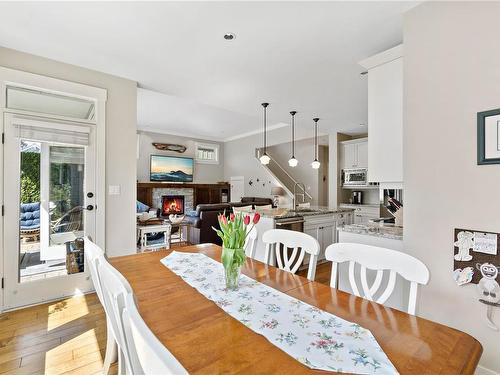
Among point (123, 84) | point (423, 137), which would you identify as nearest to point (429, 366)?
point (423, 137)

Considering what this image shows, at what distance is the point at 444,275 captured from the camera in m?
1.71

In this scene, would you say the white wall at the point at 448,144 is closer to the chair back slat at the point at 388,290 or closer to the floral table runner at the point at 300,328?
the chair back slat at the point at 388,290

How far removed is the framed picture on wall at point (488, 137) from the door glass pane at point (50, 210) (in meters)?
3.70

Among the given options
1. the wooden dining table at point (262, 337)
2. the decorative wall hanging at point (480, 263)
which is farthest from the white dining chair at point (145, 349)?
the decorative wall hanging at point (480, 263)

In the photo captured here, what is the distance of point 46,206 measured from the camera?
2805 mm

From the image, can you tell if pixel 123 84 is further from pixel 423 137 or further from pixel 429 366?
pixel 429 366

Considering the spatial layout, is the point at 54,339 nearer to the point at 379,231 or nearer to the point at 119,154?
the point at 119,154

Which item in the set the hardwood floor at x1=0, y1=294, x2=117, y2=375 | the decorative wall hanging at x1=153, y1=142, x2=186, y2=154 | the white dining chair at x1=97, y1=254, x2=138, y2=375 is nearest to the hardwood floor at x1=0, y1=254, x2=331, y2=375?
the hardwood floor at x1=0, y1=294, x2=117, y2=375

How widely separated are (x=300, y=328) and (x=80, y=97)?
3.36 metres

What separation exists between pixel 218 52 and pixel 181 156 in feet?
20.3

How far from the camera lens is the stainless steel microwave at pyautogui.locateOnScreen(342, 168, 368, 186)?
19.2ft

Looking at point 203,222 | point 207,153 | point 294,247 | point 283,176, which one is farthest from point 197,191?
point 294,247

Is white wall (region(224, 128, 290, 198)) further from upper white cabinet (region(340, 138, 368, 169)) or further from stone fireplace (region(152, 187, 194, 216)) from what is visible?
upper white cabinet (region(340, 138, 368, 169))

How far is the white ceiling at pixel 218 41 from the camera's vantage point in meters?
2.00
